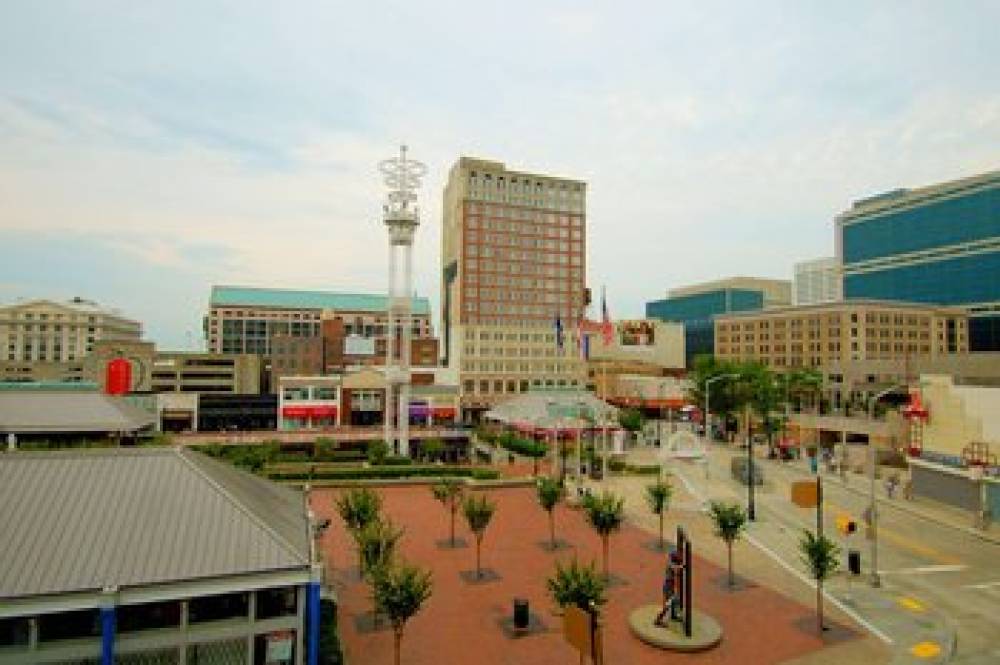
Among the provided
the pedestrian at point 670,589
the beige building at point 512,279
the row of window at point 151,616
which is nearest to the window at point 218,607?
the row of window at point 151,616

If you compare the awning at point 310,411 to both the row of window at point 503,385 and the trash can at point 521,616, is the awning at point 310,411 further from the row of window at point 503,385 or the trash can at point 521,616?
the trash can at point 521,616

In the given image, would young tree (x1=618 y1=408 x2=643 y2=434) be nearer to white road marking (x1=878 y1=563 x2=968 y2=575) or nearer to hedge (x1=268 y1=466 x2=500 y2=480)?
hedge (x1=268 y1=466 x2=500 y2=480)

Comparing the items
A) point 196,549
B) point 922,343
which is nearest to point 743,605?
point 196,549

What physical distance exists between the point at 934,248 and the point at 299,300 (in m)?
159

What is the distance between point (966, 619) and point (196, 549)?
29.1 metres

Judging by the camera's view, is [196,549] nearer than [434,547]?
Yes

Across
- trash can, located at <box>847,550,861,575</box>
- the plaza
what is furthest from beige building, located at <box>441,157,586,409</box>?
trash can, located at <box>847,550,861,575</box>

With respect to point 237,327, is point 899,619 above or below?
below

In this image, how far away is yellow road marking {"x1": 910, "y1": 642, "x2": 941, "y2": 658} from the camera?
23.8 metres

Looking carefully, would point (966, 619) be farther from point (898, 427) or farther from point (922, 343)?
point (922, 343)

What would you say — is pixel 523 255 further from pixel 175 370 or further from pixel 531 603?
pixel 531 603

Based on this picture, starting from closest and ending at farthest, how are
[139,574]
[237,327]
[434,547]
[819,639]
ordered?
[139,574] → [819,639] → [434,547] → [237,327]

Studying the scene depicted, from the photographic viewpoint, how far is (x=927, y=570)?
34.4 meters

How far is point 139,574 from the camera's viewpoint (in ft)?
57.4
